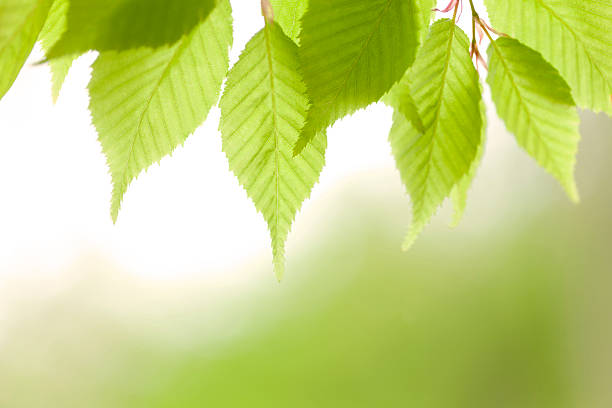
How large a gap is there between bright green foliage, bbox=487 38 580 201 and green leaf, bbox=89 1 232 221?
0.42 ft

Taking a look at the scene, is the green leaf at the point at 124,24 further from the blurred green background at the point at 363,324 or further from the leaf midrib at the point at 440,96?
the blurred green background at the point at 363,324

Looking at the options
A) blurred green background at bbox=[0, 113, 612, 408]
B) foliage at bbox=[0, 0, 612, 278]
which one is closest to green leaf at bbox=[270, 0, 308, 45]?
foliage at bbox=[0, 0, 612, 278]

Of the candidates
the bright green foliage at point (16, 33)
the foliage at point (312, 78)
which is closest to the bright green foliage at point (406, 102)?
the foliage at point (312, 78)

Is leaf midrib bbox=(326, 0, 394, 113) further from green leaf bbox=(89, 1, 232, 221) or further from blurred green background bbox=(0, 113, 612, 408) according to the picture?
blurred green background bbox=(0, 113, 612, 408)

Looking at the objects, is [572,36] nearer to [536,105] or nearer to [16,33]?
[536,105]

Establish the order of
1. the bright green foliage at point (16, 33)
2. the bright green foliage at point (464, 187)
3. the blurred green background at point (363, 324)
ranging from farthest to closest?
the blurred green background at point (363, 324) < the bright green foliage at point (464, 187) < the bright green foliage at point (16, 33)

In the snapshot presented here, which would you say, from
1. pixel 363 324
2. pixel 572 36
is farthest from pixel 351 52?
pixel 363 324

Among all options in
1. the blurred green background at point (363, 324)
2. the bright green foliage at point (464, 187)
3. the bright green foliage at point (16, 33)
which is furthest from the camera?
the blurred green background at point (363, 324)

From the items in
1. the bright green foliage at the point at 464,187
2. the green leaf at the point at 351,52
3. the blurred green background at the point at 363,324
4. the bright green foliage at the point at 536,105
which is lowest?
the blurred green background at the point at 363,324

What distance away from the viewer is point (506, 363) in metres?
5.10

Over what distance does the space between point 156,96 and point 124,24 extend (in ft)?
0.12

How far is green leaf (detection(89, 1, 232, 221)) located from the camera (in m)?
0.23

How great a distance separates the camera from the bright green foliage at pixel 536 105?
280 millimetres

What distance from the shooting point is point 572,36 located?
0.93 feet
